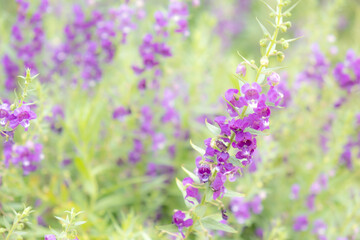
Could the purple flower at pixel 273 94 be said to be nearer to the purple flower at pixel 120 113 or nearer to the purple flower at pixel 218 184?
the purple flower at pixel 218 184

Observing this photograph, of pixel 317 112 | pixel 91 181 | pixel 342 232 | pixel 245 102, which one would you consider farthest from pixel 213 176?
pixel 317 112

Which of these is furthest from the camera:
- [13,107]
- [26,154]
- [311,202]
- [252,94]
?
[311,202]

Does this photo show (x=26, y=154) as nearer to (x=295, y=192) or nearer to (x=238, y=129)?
(x=238, y=129)

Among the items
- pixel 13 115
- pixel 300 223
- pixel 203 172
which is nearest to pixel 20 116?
pixel 13 115

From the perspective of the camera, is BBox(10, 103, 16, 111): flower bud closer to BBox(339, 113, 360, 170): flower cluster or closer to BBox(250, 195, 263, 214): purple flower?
BBox(250, 195, 263, 214): purple flower

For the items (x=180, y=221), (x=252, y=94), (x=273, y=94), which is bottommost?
(x=180, y=221)

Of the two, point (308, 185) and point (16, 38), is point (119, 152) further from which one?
point (308, 185)

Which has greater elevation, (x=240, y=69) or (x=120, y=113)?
(x=120, y=113)
